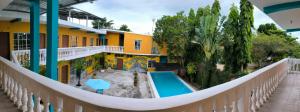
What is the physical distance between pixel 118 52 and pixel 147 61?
13.0ft

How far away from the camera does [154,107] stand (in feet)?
3.78

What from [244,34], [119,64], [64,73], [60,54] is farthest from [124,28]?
[60,54]

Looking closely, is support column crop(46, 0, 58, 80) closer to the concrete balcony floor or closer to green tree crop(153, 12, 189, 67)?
the concrete balcony floor

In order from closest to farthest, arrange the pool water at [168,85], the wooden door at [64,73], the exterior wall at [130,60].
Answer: the wooden door at [64,73], the pool water at [168,85], the exterior wall at [130,60]

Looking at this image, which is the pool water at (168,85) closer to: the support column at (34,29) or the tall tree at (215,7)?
the tall tree at (215,7)

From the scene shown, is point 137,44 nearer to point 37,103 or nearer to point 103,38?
point 103,38

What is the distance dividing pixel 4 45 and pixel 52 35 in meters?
6.28

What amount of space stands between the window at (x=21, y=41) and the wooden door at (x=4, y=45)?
56cm

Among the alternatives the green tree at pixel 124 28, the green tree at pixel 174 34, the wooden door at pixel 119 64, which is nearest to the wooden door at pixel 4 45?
the green tree at pixel 174 34

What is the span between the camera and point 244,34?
16.0m

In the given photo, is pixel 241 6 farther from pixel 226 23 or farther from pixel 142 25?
pixel 142 25

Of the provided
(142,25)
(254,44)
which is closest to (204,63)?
(254,44)

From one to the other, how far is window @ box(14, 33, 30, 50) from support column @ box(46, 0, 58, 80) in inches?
263

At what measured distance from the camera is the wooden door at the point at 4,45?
31.3ft
